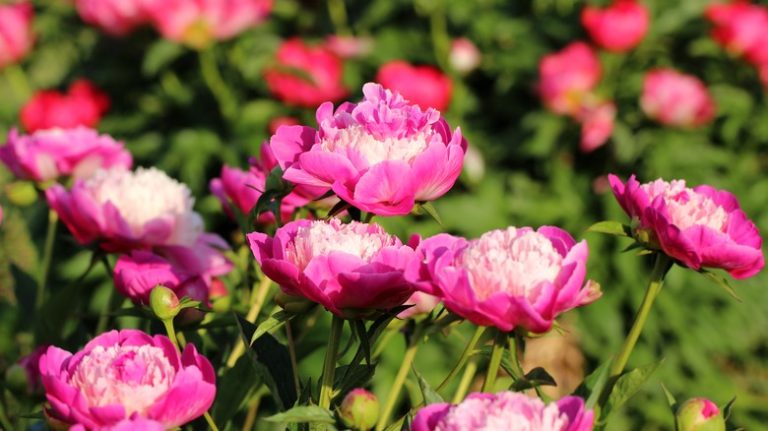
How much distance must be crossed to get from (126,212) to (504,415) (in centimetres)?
62

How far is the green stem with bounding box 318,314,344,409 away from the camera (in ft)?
2.83

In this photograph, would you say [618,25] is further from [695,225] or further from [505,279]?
[505,279]

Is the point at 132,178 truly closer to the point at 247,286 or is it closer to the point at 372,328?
the point at 247,286

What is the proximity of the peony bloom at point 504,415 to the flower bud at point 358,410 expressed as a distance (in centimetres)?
7

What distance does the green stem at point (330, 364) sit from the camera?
86 cm

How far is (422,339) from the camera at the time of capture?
3.44 feet

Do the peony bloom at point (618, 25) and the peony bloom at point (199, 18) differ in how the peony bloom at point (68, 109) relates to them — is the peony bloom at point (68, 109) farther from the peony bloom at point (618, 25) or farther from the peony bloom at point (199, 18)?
the peony bloom at point (618, 25)

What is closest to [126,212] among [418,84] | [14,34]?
[418,84]

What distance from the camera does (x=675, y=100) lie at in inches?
118

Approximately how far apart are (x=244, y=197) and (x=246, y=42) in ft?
6.78

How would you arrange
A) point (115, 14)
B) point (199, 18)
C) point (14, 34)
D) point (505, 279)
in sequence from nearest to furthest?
point (505, 279) → point (199, 18) → point (115, 14) → point (14, 34)

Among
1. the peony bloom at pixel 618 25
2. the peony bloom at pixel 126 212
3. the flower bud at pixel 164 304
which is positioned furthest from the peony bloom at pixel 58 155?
the peony bloom at pixel 618 25

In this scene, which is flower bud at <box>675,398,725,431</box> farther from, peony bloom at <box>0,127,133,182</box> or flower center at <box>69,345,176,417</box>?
peony bloom at <box>0,127,133,182</box>

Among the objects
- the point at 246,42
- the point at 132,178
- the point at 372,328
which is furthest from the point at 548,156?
the point at 372,328
